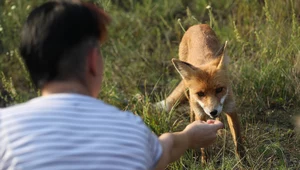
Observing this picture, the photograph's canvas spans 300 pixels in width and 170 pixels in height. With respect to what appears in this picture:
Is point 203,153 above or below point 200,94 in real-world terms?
below

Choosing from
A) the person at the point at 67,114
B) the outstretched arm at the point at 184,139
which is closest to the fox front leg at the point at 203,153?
the outstretched arm at the point at 184,139

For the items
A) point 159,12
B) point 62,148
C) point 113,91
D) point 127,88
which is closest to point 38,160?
point 62,148

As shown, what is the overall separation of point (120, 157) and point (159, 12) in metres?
4.81

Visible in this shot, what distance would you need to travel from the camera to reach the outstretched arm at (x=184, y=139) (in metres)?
2.26

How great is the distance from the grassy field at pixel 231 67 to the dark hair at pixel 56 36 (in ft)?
6.32

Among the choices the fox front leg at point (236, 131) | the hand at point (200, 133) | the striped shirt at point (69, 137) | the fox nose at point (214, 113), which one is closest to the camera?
the striped shirt at point (69, 137)

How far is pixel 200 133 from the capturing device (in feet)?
8.05

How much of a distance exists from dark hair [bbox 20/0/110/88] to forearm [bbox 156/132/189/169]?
0.44 m

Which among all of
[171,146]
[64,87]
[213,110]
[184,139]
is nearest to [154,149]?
[171,146]

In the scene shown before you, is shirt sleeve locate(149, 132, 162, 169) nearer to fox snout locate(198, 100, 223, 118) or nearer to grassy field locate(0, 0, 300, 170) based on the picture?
grassy field locate(0, 0, 300, 170)

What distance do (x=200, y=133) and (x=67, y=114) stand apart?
0.68m

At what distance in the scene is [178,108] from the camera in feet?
16.4

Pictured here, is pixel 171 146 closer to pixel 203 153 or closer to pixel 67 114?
pixel 67 114

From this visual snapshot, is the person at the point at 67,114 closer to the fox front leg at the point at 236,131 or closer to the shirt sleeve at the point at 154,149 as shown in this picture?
the shirt sleeve at the point at 154,149
